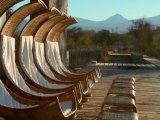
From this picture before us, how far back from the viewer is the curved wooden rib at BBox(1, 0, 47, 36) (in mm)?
5196

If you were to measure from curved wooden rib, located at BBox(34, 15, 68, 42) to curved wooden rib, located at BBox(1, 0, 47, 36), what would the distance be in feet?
4.84

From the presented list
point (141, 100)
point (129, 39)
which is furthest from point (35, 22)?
point (129, 39)

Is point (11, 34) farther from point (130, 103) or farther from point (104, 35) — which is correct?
point (104, 35)

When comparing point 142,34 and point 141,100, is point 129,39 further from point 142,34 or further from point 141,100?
point 141,100

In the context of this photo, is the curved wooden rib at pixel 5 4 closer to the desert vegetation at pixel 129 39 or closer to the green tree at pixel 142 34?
the desert vegetation at pixel 129 39

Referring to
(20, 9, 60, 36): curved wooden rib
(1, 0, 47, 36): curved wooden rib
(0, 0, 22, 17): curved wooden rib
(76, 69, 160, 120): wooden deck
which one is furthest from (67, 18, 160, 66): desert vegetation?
(0, 0, 22, 17): curved wooden rib

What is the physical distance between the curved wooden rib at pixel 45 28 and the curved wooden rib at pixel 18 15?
4.84ft

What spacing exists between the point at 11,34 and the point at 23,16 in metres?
0.29

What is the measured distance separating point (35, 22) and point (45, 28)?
109 centimetres

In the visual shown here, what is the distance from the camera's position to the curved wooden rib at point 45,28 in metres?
7.22

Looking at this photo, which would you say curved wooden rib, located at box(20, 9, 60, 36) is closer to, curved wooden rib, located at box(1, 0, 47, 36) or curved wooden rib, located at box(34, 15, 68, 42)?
curved wooden rib, located at box(34, 15, 68, 42)


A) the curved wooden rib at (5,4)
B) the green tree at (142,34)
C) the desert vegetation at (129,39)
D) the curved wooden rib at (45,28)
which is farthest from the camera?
the green tree at (142,34)

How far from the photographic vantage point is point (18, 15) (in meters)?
5.44

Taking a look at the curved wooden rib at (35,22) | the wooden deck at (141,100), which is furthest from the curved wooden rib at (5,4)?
the wooden deck at (141,100)
